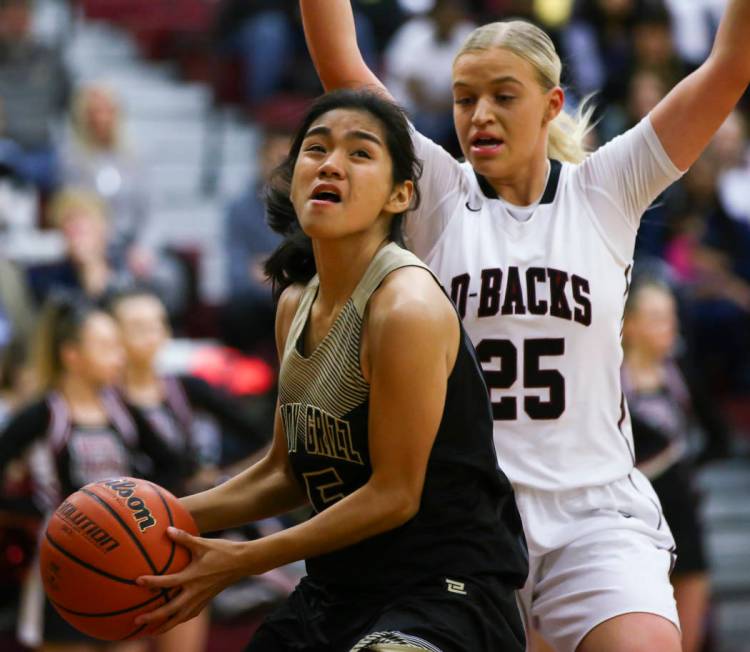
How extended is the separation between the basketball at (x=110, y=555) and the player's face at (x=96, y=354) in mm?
2926

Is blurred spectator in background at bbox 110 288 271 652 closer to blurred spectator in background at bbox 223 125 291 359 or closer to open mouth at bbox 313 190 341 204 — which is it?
blurred spectator in background at bbox 223 125 291 359

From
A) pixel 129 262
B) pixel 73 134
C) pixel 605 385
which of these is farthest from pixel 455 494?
pixel 73 134

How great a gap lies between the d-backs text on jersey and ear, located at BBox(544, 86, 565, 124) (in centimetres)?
44

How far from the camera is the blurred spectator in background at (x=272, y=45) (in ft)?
38.2

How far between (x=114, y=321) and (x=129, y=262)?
2.66m

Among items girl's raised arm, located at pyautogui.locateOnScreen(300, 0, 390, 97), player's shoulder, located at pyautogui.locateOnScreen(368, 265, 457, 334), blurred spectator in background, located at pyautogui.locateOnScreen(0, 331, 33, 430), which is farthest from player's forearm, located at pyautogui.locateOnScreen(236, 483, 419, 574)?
blurred spectator in background, located at pyautogui.locateOnScreen(0, 331, 33, 430)

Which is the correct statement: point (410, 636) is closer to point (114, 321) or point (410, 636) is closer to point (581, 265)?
point (581, 265)

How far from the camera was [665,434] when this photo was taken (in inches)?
265

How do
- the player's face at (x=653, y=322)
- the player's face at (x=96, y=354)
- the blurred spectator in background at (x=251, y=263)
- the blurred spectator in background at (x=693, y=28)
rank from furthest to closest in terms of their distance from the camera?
the blurred spectator in background at (x=693, y=28) < the blurred spectator in background at (x=251, y=263) < the player's face at (x=653, y=322) < the player's face at (x=96, y=354)

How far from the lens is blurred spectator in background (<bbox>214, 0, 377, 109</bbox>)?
11.6 m

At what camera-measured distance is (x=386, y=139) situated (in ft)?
11.1

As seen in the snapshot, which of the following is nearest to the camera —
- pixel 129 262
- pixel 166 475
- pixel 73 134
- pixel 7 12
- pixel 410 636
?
pixel 410 636

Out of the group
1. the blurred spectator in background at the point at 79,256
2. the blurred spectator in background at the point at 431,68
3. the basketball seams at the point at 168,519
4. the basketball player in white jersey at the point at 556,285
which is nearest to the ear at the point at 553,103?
the basketball player in white jersey at the point at 556,285

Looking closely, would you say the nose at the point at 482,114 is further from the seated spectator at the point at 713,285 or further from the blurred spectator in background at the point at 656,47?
the blurred spectator in background at the point at 656,47
